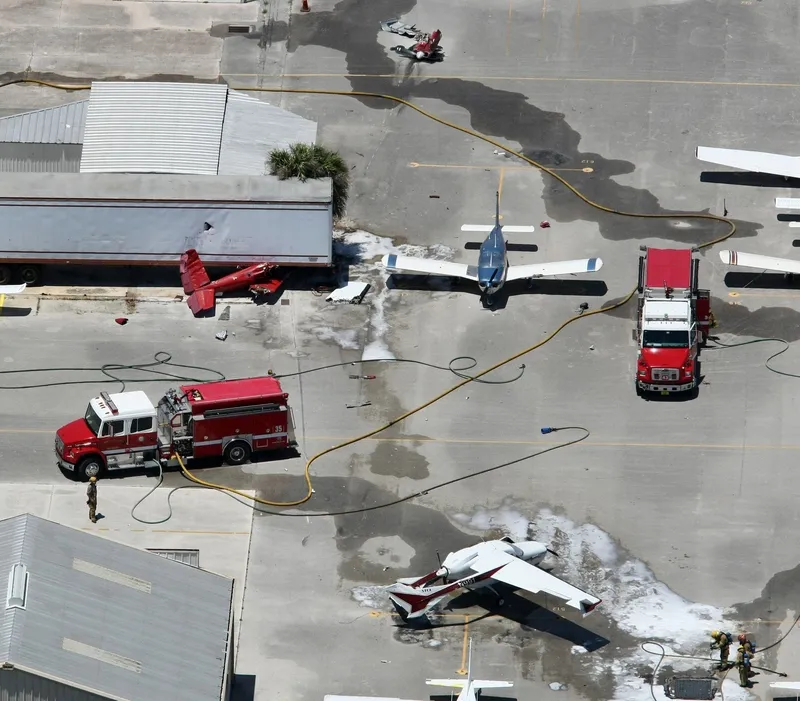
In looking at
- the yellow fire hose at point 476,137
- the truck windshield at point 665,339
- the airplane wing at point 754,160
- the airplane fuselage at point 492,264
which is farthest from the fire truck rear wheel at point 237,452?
the airplane wing at point 754,160

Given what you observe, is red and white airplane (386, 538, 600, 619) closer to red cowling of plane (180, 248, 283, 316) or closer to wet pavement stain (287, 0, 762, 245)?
red cowling of plane (180, 248, 283, 316)

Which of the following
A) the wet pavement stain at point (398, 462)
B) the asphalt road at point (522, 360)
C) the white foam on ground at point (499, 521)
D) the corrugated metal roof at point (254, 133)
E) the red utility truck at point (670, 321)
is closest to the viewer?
the asphalt road at point (522, 360)

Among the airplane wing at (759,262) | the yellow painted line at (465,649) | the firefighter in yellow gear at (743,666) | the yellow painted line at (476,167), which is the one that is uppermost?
the yellow painted line at (476,167)

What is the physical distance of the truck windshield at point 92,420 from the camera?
5528 cm

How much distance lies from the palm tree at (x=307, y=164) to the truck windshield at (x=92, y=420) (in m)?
13.7

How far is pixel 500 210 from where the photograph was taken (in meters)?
68.4

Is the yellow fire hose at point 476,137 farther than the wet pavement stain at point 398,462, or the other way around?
the wet pavement stain at point 398,462

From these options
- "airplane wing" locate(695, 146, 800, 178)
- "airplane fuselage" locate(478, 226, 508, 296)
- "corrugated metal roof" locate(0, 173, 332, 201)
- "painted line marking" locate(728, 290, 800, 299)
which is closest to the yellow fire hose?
"airplane wing" locate(695, 146, 800, 178)

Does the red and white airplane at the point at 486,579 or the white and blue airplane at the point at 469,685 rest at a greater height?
the red and white airplane at the point at 486,579

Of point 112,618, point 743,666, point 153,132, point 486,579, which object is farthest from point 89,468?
point 743,666

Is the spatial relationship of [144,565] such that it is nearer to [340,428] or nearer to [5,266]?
[340,428]

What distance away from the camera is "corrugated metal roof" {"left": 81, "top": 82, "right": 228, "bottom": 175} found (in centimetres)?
6688

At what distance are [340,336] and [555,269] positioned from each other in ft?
26.8

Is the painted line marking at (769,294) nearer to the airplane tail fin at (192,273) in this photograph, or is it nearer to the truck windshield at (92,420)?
the airplane tail fin at (192,273)
